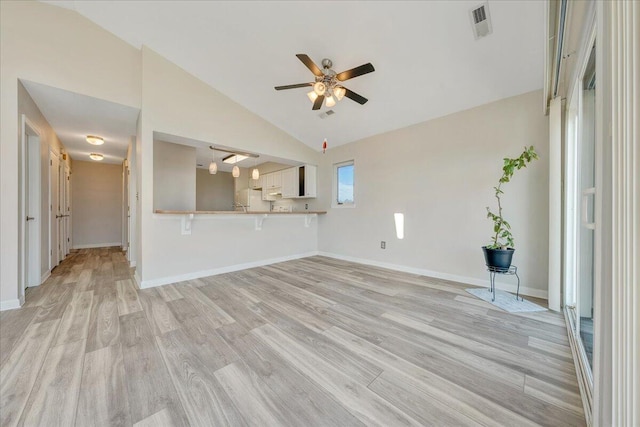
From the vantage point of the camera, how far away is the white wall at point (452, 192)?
108 inches

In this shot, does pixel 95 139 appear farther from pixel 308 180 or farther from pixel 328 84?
pixel 328 84

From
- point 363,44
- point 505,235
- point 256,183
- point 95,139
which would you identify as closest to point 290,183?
point 256,183

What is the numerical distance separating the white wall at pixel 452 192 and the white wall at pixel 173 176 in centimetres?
332

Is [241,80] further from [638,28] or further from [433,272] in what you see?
[433,272]

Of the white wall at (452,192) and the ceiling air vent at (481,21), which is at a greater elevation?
the ceiling air vent at (481,21)

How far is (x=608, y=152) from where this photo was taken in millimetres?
797

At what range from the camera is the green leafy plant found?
97.9 inches

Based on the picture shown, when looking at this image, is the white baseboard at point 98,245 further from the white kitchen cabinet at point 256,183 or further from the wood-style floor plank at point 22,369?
the wood-style floor plank at point 22,369

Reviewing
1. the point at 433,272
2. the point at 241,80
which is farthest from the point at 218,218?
the point at 433,272

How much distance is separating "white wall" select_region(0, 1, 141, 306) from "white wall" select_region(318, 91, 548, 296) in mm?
3852

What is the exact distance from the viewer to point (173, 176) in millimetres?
4574

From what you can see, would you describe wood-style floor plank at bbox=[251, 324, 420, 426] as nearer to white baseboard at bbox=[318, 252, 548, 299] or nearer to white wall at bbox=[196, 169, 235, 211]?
white baseboard at bbox=[318, 252, 548, 299]

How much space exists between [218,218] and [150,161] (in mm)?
1233

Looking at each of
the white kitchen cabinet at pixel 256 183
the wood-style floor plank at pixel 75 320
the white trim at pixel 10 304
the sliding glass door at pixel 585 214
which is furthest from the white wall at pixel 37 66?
the sliding glass door at pixel 585 214
